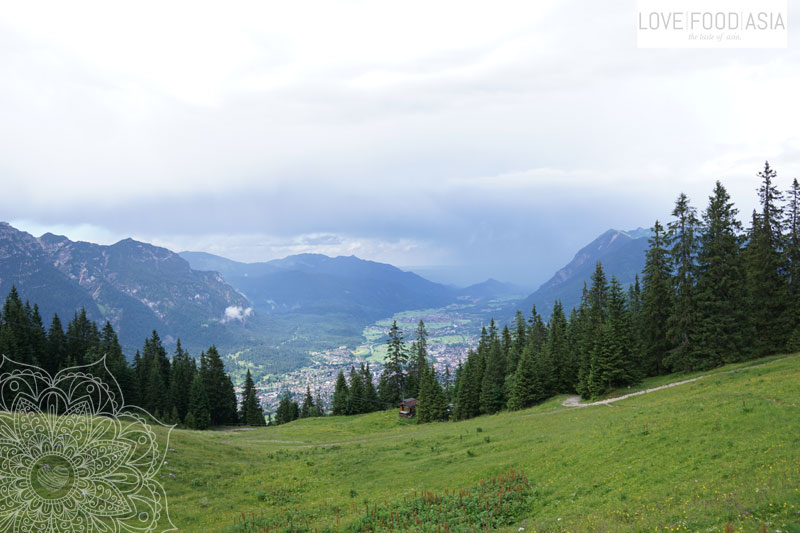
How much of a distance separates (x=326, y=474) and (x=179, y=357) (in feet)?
218

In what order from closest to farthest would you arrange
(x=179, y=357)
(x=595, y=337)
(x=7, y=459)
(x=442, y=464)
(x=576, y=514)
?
(x=7, y=459) < (x=576, y=514) < (x=442, y=464) < (x=595, y=337) < (x=179, y=357)

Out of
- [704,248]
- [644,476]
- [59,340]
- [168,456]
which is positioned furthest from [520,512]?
[59,340]

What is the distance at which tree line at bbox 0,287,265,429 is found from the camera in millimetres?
59656

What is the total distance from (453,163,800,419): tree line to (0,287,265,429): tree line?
54.4m

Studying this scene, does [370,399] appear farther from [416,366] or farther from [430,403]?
[430,403]

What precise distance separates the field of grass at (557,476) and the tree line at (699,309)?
30.9ft

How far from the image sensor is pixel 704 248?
4438 cm

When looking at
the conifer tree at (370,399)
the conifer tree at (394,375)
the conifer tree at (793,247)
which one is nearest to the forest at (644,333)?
the conifer tree at (793,247)

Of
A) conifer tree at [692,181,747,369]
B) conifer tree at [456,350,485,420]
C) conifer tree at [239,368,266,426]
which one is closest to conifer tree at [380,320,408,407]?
conifer tree at [456,350,485,420]

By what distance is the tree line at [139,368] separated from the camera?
59656 millimetres

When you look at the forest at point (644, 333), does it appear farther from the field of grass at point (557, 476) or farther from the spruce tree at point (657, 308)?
the field of grass at point (557, 476)

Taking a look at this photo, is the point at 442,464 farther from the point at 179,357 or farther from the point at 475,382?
the point at 179,357

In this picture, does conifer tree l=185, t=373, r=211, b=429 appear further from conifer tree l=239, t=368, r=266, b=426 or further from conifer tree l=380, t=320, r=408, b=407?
conifer tree l=380, t=320, r=408, b=407

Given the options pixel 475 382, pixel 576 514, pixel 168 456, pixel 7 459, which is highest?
pixel 7 459
